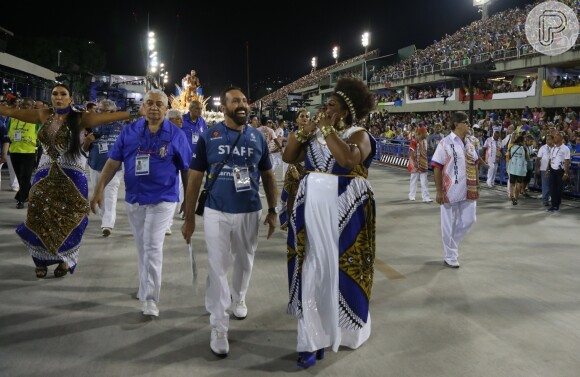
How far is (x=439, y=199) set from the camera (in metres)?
6.25

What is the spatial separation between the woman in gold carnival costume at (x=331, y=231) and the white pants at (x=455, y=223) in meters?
3.04

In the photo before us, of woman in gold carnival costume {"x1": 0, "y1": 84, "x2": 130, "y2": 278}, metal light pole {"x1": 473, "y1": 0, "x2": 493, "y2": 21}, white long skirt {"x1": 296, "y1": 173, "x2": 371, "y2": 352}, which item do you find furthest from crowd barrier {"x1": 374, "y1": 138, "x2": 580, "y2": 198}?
metal light pole {"x1": 473, "y1": 0, "x2": 493, "y2": 21}

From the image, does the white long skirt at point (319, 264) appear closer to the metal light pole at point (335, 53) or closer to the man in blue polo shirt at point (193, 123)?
the man in blue polo shirt at point (193, 123)

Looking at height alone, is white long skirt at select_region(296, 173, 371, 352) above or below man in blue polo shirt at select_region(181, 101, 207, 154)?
below

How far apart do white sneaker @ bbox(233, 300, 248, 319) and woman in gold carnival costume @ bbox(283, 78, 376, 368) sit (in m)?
0.91

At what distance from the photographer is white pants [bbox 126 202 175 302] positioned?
4.42 meters

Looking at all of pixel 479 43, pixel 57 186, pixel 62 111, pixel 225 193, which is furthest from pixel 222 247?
pixel 479 43

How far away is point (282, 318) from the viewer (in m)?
4.46

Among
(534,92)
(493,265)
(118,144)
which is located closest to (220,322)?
(118,144)

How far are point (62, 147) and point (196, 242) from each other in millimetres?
2577

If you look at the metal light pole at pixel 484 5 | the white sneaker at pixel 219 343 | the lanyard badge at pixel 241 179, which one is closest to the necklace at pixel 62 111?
the lanyard badge at pixel 241 179

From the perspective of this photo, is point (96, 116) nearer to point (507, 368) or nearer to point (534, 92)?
point (507, 368)

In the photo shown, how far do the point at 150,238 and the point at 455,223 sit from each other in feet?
12.7

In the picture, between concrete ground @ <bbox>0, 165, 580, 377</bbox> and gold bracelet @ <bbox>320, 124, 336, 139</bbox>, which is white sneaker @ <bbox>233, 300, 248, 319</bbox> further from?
gold bracelet @ <bbox>320, 124, 336, 139</bbox>
